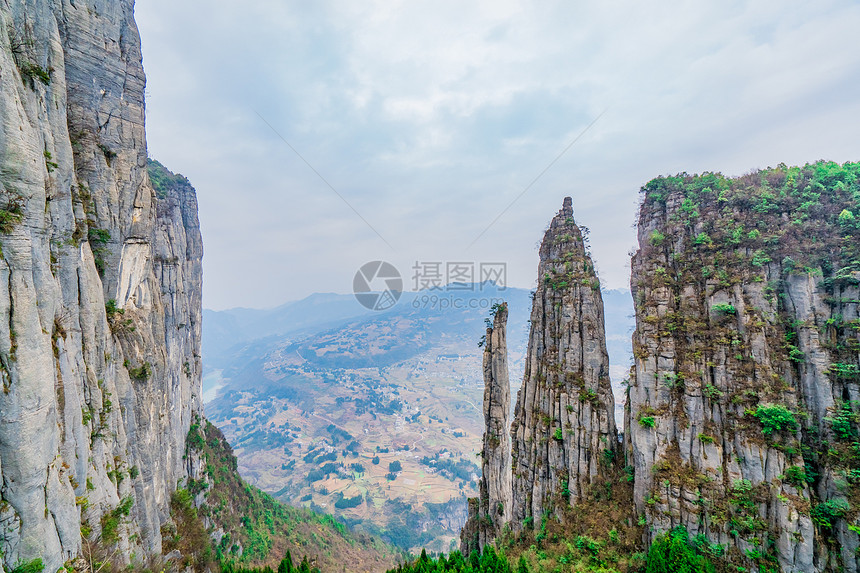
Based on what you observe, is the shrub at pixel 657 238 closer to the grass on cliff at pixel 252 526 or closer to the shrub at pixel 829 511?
the shrub at pixel 829 511

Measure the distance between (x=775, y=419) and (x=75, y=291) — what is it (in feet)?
115

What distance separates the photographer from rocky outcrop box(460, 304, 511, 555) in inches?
1231

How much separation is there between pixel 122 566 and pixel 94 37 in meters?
26.0

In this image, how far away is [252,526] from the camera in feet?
168

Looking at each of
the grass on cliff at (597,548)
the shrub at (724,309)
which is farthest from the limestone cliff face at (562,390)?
the shrub at (724,309)

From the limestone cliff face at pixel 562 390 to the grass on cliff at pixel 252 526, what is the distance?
95.8 feet

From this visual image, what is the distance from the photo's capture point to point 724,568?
16484mm

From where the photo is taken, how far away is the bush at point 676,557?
16297mm

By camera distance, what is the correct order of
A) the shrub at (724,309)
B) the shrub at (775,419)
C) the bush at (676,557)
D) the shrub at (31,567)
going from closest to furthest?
1. the shrub at (31,567)
2. the bush at (676,557)
3. the shrub at (775,419)
4. the shrub at (724,309)

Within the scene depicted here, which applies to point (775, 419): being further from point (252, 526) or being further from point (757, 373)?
point (252, 526)

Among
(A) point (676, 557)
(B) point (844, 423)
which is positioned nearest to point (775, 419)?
(B) point (844, 423)

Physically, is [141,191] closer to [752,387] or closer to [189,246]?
[752,387]

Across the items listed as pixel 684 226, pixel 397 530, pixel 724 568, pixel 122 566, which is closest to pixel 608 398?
pixel 724 568

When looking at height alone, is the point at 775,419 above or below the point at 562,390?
above
